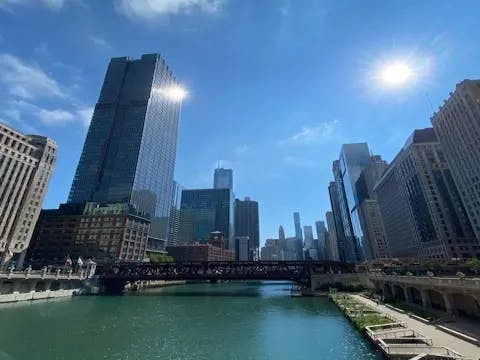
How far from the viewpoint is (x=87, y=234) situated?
15038cm

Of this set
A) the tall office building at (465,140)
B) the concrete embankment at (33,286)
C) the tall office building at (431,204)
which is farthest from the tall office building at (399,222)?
the concrete embankment at (33,286)

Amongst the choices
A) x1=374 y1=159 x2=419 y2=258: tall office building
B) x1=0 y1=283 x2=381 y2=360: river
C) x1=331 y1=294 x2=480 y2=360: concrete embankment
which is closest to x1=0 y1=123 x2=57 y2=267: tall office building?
x1=0 y1=283 x2=381 y2=360: river

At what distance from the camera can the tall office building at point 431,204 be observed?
442 ft

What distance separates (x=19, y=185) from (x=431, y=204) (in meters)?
196

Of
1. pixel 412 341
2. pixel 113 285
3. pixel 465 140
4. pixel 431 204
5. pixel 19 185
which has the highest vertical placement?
pixel 465 140

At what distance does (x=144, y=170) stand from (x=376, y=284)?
161480 millimetres

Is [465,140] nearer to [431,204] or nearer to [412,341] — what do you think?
[431,204]

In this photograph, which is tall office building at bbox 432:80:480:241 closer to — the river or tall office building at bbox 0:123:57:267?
the river

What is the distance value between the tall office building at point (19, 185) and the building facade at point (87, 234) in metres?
30.9

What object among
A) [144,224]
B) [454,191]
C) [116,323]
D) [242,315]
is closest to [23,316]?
[116,323]

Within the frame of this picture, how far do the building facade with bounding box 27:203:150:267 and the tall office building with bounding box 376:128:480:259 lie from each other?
162 m

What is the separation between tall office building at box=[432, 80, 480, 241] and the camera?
116 m

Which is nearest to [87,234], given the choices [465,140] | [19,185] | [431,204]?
[19,185]

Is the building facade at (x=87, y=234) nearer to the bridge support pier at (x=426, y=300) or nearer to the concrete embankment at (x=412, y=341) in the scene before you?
the bridge support pier at (x=426, y=300)
